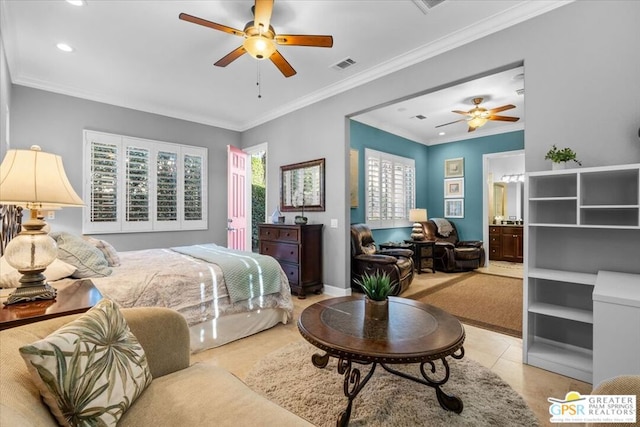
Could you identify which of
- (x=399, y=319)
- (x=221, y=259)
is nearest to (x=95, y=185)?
(x=221, y=259)

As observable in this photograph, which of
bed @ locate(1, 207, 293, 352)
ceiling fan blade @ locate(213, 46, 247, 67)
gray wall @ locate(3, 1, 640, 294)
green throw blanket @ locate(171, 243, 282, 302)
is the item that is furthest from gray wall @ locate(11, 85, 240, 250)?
ceiling fan blade @ locate(213, 46, 247, 67)

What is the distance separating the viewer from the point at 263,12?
2.24 metres

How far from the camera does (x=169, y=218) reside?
16.3 ft

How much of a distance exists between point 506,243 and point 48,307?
7789 mm

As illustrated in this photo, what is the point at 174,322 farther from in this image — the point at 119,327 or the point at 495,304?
the point at 495,304

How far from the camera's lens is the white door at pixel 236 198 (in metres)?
5.08

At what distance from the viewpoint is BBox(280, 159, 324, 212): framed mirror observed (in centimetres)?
442

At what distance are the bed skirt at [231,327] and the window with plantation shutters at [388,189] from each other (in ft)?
10.1

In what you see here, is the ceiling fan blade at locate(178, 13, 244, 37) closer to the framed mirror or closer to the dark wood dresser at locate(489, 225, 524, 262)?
the framed mirror

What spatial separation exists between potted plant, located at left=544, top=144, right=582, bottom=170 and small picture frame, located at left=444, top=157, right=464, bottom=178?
454cm

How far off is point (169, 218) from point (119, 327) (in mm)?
4205

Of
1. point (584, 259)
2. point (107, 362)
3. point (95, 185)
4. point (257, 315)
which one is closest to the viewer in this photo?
point (107, 362)

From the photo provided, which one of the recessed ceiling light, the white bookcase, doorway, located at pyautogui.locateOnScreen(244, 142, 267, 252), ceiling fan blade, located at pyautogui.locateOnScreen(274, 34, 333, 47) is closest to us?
the white bookcase

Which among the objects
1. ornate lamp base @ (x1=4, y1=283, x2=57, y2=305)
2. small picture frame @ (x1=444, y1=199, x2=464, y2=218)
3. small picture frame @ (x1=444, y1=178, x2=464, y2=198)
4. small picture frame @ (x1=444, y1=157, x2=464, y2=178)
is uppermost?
small picture frame @ (x1=444, y1=157, x2=464, y2=178)
